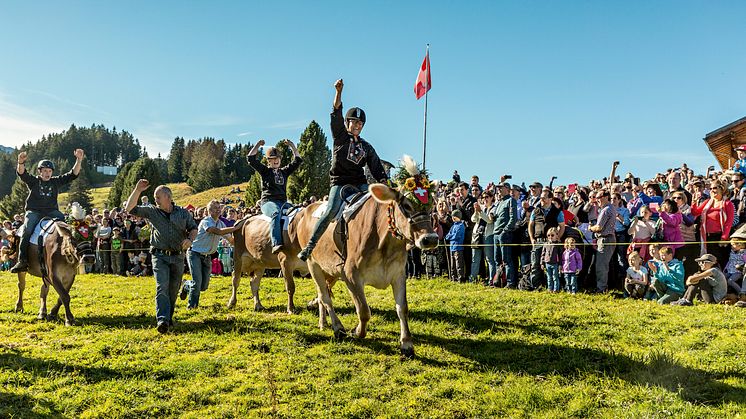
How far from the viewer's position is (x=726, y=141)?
24.1 m

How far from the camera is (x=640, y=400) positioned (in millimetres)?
5453

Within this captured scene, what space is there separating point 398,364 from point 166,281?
4512 millimetres

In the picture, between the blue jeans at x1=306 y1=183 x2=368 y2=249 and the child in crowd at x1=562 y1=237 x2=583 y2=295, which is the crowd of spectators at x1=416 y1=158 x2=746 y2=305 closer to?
the child in crowd at x1=562 y1=237 x2=583 y2=295

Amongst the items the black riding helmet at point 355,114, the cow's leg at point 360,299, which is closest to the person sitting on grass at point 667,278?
the cow's leg at point 360,299

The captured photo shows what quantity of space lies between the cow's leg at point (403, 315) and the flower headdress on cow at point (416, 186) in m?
1.21

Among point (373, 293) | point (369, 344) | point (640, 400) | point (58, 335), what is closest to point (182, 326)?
point (58, 335)

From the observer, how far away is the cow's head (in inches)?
260

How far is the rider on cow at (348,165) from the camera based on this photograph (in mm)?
8086

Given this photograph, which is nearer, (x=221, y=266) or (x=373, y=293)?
(x=373, y=293)

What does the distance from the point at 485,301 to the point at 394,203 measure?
4391 millimetres

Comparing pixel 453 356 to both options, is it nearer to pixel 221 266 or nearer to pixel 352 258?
pixel 352 258

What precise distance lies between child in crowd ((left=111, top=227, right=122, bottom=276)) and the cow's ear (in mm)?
16499

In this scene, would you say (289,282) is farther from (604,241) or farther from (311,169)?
(311,169)

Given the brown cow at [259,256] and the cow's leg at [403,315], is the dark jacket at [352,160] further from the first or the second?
the brown cow at [259,256]
